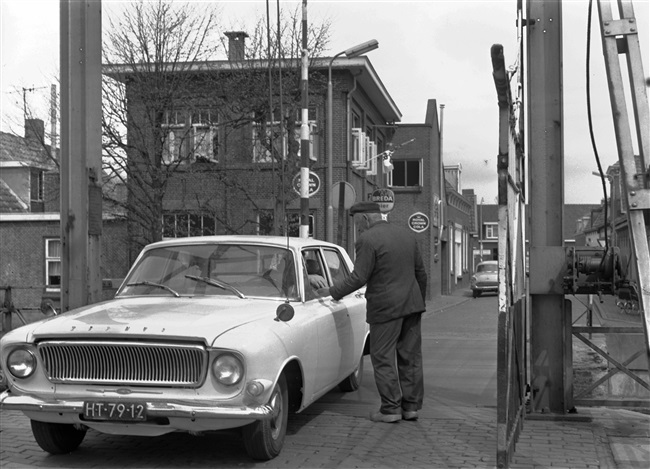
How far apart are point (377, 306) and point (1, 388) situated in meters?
3.86

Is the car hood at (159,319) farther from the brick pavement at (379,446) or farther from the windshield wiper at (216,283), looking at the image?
the brick pavement at (379,446)

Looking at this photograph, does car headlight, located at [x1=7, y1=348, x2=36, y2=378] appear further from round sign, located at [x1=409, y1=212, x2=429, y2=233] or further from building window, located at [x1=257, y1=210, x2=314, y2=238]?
round sign, located at [x1=409, y1=212, x2=429, y2=233]

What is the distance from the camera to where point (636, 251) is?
4.62 metres

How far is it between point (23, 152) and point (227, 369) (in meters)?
25.4

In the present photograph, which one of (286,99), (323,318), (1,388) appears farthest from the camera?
(286,99)

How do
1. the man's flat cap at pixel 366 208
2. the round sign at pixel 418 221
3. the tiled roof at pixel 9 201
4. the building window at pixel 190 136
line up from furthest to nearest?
1. the tiled roof at pixel 9 201
2. the round sign at pixel 418 221
3. the building window at pixel 190 136
4. the man's flat cap at pixel 366 208

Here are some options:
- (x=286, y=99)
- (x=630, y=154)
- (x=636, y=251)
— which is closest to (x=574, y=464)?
(x=636, y=251)

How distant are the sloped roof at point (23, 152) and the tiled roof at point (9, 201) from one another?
1.12m

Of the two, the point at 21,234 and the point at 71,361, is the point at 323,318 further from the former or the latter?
the point at 21,234

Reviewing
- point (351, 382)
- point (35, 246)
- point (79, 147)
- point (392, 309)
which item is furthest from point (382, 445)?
point (35, 246)

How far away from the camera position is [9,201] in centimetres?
3177

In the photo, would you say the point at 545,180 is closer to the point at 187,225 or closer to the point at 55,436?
the point at 55,436

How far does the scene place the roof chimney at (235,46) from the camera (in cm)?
2331

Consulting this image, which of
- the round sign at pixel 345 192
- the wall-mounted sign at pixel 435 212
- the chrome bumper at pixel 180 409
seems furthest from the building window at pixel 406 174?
the chrome bumper at pixel 180 409
